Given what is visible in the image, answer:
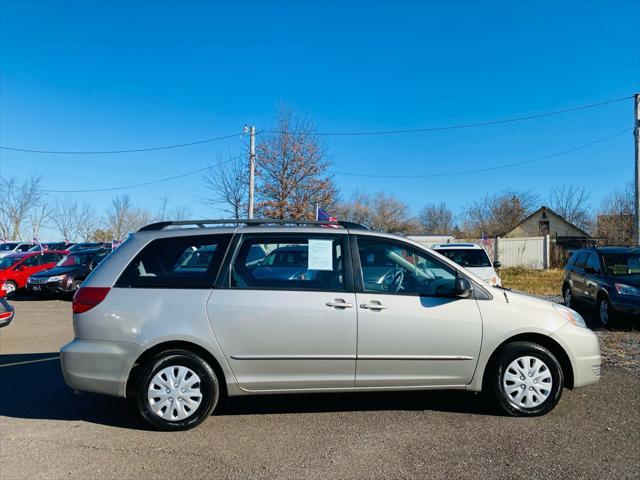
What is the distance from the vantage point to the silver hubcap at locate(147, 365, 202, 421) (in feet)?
13.2

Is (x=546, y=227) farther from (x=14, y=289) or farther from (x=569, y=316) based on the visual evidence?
(x=569, y=316)

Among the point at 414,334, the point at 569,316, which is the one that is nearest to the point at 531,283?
the point at 569,316

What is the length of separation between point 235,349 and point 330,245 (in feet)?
4.16

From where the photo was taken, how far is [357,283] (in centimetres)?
426

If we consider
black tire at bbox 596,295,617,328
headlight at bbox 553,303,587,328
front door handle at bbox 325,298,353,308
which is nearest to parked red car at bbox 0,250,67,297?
front door handle at bbox 325,298,353,308

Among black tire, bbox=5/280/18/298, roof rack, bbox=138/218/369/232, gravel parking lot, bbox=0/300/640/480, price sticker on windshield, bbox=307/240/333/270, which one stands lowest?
gravel parking lot, bbox=0/300/640/480

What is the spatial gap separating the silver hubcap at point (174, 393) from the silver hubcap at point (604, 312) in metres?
7.97

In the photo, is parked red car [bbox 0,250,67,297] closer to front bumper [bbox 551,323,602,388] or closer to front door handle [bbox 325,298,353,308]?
front door handle [bbox 325,298,353,308]

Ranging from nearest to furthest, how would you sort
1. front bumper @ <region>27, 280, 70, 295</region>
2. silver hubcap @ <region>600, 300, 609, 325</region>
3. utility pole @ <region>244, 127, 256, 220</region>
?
silver hubcap @ <region>600, 300, 609, 325</region>
front bumper @ <region>27, 280, 70, 295</region>
utility pole @ <region>244, 127, 256, 220</region>

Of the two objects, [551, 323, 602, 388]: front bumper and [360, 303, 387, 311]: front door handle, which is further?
[551, 323, 602, 388]: front bumper

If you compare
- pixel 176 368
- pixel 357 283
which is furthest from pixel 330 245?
pixel 176 368

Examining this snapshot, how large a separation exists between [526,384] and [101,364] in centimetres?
378

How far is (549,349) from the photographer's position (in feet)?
14.6

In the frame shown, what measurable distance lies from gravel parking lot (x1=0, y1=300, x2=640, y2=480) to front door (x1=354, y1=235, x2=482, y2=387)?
0.42 m
